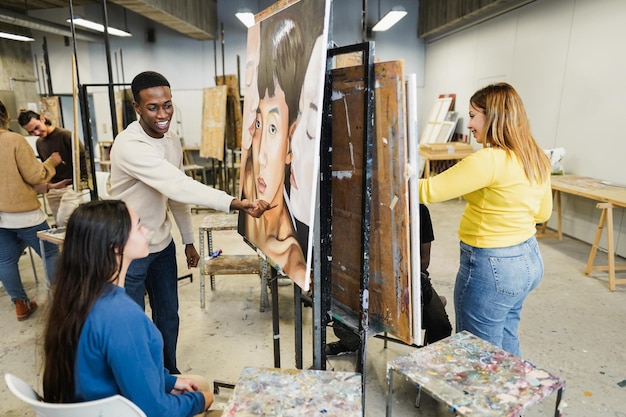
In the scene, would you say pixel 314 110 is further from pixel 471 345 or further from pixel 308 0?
pixel 471 345

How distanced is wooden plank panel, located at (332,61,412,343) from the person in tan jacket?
215cm

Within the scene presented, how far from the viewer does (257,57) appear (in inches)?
66.2

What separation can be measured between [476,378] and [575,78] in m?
4.47

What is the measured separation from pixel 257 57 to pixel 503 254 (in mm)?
1251

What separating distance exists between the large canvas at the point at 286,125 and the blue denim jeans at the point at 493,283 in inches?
29.2

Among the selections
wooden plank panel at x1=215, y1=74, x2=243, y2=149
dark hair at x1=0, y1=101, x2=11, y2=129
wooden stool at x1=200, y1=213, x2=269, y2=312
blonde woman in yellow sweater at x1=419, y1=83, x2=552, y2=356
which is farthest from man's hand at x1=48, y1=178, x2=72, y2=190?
blonde woman in yellow sweater at x1=419, y1=83, x2=552, y2=356

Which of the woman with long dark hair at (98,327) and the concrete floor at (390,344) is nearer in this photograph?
the woman with long dark hair at (98,327)

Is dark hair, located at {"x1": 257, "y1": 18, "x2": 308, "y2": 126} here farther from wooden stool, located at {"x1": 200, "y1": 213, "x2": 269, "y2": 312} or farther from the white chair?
wooden stool, located at {"x1": 200, "y1": 213, "x2": 269, "y2": 312}

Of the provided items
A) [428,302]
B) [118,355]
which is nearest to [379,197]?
[118,355]

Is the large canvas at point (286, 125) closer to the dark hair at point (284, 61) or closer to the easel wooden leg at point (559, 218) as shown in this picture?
the dark hair at point (284, 61)

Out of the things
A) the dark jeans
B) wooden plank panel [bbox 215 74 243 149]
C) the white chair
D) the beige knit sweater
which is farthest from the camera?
wooden plank panel [bbox 215 74 243 149]

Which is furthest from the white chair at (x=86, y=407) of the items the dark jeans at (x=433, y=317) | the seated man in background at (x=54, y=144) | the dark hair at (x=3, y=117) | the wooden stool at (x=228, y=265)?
the seated man in background at (x=54, y=144)

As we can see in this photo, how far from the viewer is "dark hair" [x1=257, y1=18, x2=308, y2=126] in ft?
4.18

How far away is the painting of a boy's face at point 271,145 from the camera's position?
1.41m
